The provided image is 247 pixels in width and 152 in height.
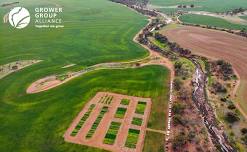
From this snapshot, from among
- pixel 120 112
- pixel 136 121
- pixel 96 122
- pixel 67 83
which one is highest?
pixel 67 83

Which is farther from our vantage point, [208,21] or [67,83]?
[208,21]

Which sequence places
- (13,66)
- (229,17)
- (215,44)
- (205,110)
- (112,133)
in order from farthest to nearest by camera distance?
(229,17)
(215,44)
(13,66)
(205,110)
(112,133)

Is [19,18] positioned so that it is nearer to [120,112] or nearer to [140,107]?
[120,112]

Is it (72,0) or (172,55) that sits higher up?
(72,0)

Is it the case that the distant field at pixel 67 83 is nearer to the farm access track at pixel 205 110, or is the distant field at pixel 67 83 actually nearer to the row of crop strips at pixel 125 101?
the row of crop strips at pixel 125 101

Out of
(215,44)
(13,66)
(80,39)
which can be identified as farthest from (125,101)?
(215,44)

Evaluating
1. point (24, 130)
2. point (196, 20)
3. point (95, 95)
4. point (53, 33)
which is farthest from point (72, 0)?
point (24, 130)

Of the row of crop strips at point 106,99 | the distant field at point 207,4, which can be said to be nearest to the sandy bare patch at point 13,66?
the row of crop strips at point 106,99

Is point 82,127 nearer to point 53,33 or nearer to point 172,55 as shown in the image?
point 172,55
